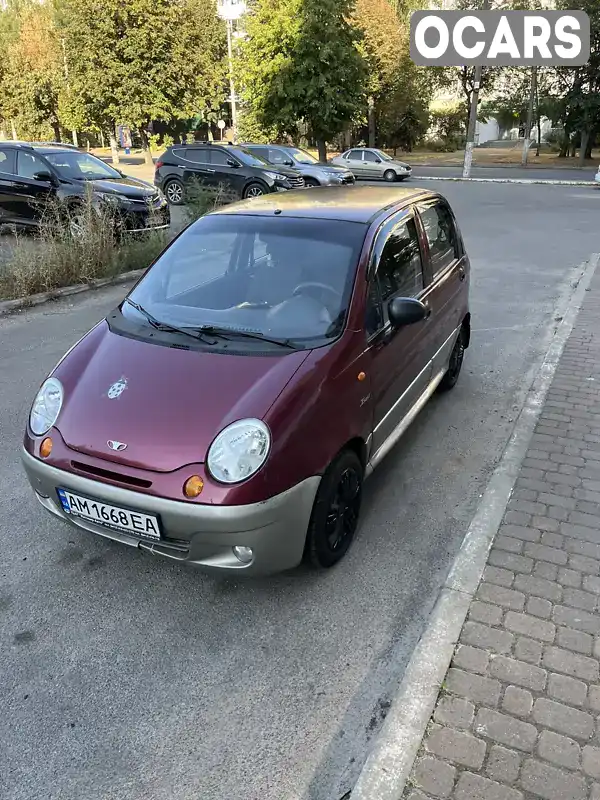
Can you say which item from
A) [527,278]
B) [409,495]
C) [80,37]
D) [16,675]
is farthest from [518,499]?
[80,37]

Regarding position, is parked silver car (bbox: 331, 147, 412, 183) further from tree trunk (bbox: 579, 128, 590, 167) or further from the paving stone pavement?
the paving stone pavement

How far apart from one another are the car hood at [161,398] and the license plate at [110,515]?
219 millimetres

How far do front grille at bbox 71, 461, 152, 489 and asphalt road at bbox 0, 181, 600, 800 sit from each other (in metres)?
0.48

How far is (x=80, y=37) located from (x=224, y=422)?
93.2 feet

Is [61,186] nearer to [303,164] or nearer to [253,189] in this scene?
[253,189]

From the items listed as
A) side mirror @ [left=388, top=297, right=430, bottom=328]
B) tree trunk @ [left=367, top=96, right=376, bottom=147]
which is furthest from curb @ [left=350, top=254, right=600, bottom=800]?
tree trunk @ [left=367, top=96, right=376, bottom=147]

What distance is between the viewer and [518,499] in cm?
385

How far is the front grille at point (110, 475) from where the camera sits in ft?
8.94

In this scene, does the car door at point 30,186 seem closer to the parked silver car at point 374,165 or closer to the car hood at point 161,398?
the car hood at point 161,398

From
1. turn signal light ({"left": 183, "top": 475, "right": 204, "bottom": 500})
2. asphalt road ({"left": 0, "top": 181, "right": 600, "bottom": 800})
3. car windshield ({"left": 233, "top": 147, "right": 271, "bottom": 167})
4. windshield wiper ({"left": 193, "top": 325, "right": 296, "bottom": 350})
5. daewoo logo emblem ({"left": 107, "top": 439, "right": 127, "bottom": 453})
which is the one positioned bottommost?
asphalt road ({"left": 0, "top": 181, "right": 600, "bottom": 800})

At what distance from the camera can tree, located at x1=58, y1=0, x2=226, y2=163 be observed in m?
25.2

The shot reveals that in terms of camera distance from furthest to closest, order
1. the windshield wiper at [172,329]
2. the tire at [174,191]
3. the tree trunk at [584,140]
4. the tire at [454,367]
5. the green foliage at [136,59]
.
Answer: the tree trunk at [584,140] < the green foliage at [136,59] < the tire at [174,191] < the tire at [454,367] < the windshield wiper at [172,329]

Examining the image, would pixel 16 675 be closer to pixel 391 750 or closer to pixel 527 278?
pixel 391 750

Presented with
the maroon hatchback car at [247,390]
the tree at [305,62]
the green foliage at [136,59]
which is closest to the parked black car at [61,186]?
the maroon hatchback car at [247,390]
